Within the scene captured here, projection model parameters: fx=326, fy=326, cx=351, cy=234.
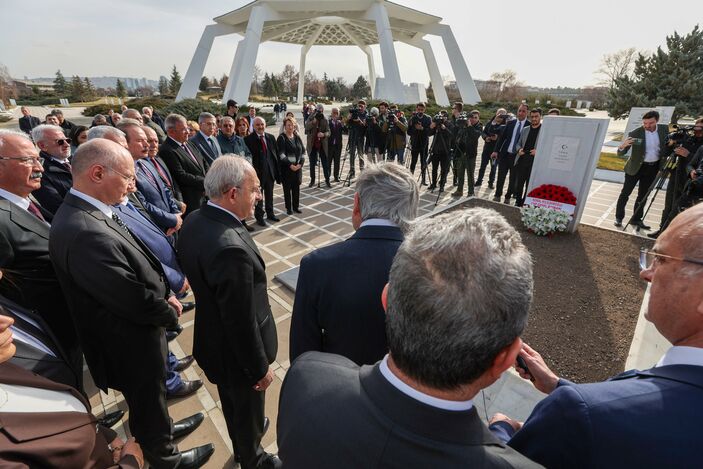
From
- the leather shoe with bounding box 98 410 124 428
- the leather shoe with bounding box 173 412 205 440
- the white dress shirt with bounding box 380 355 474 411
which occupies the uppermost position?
the white dress shirt with bounding box 380 355 474 411

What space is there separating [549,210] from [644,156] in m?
2.44

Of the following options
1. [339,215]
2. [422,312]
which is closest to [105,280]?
[422,312]

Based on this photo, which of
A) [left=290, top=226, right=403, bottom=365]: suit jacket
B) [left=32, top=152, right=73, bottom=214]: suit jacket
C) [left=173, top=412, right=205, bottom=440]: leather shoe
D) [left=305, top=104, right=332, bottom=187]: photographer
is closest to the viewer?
[left=290, top=226, right=403, bottom=365]: suit jacket

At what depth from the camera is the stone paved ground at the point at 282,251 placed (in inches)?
95.2

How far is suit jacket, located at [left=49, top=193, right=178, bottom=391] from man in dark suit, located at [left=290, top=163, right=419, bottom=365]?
37.0 inches

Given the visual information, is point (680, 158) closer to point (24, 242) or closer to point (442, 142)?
point (442, 142)

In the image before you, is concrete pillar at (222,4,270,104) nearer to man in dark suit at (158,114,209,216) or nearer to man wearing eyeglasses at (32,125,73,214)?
man in dark suit at (158,114,209,216)

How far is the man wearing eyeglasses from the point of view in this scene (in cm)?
309

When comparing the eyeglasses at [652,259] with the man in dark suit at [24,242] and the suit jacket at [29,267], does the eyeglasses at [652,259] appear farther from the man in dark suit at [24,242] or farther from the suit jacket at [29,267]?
the suit jacket at [29,267]

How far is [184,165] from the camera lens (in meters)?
4.51

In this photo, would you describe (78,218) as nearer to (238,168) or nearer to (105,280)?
(105,280)

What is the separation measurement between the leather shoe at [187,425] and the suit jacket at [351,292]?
4.92 ft

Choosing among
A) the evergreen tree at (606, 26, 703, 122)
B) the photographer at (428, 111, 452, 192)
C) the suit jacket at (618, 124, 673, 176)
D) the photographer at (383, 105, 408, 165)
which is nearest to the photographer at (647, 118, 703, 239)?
the suit jacket at (618, 124, 673, 176)

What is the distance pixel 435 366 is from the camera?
2.34 ft
